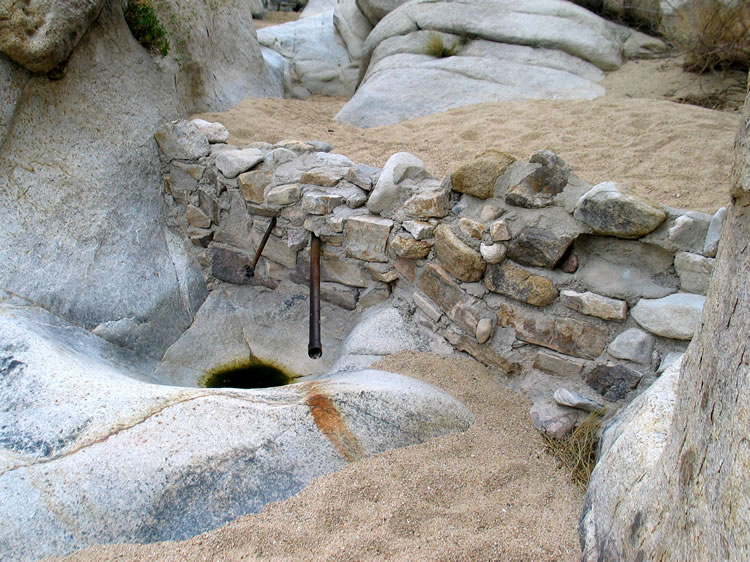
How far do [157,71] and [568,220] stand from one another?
309cm

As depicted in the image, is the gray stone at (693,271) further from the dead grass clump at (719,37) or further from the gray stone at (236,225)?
the dead grass clump at (719,37)

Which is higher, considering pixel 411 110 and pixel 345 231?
pixel 411 110

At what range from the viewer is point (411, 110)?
487cm

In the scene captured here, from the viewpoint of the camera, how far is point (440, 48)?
18.5ft

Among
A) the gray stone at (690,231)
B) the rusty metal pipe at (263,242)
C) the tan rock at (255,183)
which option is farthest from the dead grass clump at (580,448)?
the tan rock at (255,183)

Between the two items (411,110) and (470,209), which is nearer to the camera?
(470,209)

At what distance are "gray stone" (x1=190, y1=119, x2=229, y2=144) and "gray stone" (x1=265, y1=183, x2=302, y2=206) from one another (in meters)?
0.73

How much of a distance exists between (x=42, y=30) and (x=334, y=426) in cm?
269

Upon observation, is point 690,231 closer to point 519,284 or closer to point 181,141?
point 519,284

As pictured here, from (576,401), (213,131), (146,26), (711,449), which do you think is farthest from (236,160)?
(711,449)

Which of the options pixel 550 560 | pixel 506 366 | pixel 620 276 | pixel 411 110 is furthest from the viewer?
pixel 411 110

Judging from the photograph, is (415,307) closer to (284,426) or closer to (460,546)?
(284,426)

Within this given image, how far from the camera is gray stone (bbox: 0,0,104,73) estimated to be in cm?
300

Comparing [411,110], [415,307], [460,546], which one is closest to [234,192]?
[415,307]
